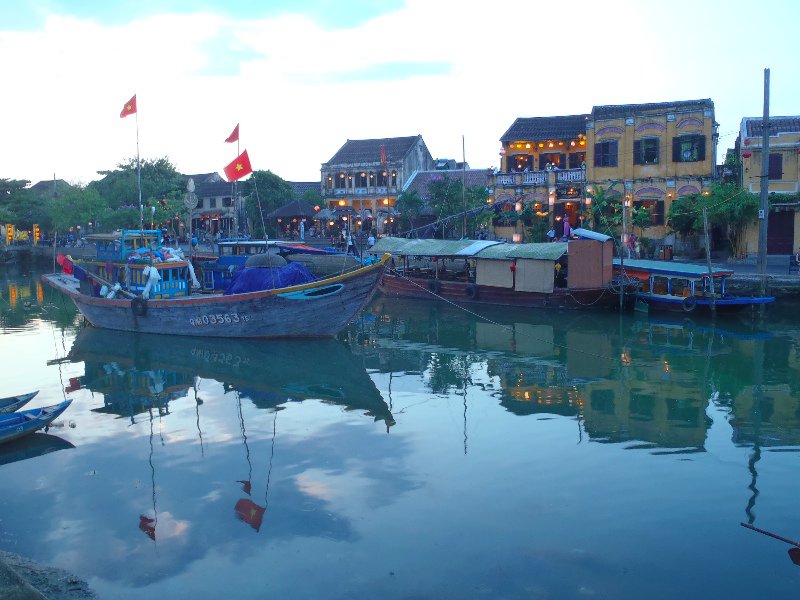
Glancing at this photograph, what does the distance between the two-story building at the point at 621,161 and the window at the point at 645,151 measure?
5cm

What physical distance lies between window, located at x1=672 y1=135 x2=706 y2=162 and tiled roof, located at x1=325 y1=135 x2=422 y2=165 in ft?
70.8

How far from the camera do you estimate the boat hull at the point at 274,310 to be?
66.4 feet

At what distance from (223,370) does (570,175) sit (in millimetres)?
24812

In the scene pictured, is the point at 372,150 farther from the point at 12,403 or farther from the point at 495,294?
the point at 12,403

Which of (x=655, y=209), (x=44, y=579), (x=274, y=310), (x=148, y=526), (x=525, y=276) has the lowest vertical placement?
(x=148, y=526)

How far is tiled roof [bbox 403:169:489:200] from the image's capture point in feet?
151

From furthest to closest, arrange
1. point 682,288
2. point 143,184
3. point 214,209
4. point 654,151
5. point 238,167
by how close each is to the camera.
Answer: point 214,209 → point 143,184 → point 654,151 → point 682,288 → point 238,167

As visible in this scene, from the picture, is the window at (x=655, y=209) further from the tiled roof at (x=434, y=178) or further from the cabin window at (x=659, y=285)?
the tiled roof at (x=434, y=178)

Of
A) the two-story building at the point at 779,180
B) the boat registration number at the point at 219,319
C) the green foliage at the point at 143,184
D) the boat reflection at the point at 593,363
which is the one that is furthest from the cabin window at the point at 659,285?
the green foliage at the point at 143,184

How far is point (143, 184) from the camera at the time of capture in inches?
2277

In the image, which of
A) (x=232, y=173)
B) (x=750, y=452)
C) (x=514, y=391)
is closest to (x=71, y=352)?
(x=232, y=173)

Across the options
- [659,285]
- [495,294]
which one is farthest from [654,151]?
[495,294]

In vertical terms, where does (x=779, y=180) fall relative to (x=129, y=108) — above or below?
below

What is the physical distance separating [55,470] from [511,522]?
7.13 meters
